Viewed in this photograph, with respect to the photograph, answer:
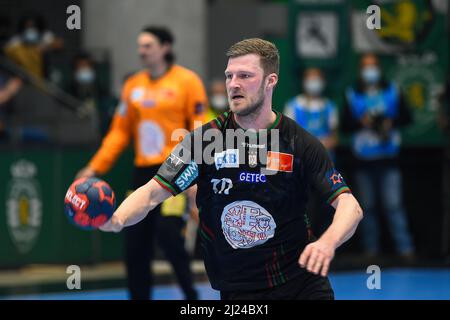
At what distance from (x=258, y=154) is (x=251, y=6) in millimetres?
11337

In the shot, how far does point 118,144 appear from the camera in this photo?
9438 millimetres

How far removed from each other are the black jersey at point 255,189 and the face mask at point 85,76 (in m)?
9.60

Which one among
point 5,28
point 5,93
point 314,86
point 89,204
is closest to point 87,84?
point 5,93

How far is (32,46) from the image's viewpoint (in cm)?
1606

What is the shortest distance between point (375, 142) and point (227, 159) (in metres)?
8.39

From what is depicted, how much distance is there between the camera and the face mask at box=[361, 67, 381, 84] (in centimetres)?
1404

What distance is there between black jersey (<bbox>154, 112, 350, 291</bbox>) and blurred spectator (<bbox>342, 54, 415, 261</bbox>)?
8063mm

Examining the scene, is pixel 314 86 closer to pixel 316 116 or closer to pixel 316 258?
pixel 316 116

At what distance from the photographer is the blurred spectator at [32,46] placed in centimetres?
1571

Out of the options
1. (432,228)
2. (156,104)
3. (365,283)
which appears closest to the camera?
(156,104)

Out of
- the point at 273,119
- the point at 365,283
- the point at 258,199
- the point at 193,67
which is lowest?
the point at 365,283

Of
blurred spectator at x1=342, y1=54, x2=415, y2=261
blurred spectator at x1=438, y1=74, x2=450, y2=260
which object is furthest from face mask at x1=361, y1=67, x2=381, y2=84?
blurred spectator at x1=438, y1=74, x2=450, y2=260

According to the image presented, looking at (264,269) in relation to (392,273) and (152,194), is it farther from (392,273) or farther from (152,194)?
(392,273)
